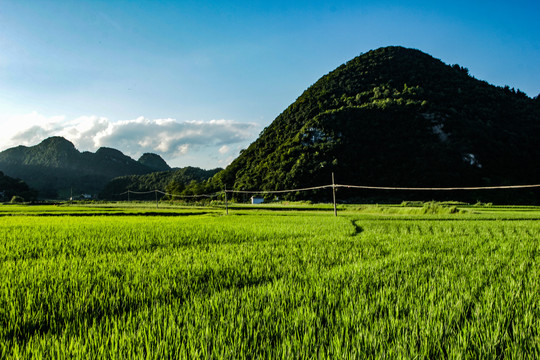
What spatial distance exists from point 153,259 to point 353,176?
2825 inches

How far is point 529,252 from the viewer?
4332 mm

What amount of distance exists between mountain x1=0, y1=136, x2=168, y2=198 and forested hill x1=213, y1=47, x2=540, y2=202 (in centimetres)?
8394

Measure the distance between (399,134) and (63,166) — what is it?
6307 inches

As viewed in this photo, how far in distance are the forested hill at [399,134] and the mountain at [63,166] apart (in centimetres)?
8394

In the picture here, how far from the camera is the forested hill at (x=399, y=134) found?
7112cm

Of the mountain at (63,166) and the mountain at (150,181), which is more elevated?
the mountain at (63,166)

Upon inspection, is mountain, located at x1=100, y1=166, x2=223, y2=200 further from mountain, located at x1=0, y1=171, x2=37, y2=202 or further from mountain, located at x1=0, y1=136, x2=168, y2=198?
mountain, located at x1=0, y1=171, x2=37, y2=202

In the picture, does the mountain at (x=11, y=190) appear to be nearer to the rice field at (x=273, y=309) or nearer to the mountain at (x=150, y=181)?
the mountain at (x=150, y=181)

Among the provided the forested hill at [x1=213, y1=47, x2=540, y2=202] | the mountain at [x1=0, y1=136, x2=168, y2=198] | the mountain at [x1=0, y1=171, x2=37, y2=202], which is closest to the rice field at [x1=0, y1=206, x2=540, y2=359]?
the forested hill at [x1=213, y1=47, x2=540, y2=202]

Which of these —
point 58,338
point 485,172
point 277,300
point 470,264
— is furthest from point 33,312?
point 485,172

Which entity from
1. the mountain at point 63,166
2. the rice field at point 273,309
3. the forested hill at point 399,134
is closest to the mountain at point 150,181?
the mountain at point 63,166

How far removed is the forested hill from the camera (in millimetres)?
71125

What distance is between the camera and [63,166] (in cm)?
14550

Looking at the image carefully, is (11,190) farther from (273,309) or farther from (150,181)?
(273,309)
